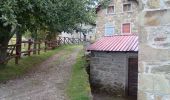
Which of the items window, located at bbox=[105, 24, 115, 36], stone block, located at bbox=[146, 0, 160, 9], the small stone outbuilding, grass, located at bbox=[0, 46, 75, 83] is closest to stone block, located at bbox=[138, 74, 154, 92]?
stone block, located at bbox=[146, 0, 160, 9]

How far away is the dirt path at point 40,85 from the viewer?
9.78 metres

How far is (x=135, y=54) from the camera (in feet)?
56.7

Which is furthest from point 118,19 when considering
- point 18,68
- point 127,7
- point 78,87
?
point 78,87

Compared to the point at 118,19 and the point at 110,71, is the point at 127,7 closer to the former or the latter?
the point at 118,19

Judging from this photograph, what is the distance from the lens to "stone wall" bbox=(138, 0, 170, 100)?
536 centimetres

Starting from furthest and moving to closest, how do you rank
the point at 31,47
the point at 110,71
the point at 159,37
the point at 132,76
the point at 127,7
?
the point at 127,7, the point at 31,47, the point at 110,71, the point at 132,76, the point at 159,37

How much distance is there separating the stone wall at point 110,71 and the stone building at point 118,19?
12.4 metres

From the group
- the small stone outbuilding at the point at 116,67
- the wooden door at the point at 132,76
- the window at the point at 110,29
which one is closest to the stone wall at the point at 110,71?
the small stone outbuilding at the point at 116,67

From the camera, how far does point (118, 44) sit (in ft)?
60.8

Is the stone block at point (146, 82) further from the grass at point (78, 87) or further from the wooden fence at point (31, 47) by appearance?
the wooden fence at point (31, 47)

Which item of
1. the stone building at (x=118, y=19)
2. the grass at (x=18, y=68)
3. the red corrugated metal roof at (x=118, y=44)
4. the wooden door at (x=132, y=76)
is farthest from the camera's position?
the stone building at (x=118, y=19)

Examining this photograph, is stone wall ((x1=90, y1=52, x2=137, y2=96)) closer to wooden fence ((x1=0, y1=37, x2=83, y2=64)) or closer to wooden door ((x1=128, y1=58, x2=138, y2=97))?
wooden door ((x1=128, y1=58, x2=138, y2=97))

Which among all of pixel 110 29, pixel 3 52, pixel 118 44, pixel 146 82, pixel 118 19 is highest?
pixel 118 19

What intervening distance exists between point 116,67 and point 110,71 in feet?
1.39
